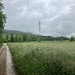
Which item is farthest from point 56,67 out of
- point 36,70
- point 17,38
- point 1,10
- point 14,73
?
point 17,38

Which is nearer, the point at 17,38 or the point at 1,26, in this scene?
the point at 1,26

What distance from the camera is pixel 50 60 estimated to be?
43.9 ft

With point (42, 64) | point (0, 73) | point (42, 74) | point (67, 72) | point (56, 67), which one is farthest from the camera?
point (0, 73)

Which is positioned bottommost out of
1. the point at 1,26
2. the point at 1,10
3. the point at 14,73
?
the point at 14,73

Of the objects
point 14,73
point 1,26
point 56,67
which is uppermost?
point 1,26

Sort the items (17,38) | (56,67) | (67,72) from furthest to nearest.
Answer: (17,38), (56,67), (67,72)

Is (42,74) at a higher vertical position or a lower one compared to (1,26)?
lower

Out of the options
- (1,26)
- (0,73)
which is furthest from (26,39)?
(0,73)

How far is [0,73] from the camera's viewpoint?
1761cm

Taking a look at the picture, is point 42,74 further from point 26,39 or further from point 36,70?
point 26,39

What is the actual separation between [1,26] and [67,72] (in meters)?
34.0

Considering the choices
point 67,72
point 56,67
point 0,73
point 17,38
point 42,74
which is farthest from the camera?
point 17,38

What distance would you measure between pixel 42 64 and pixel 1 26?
30.8m

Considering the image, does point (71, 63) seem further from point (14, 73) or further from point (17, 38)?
point (17, 38)
